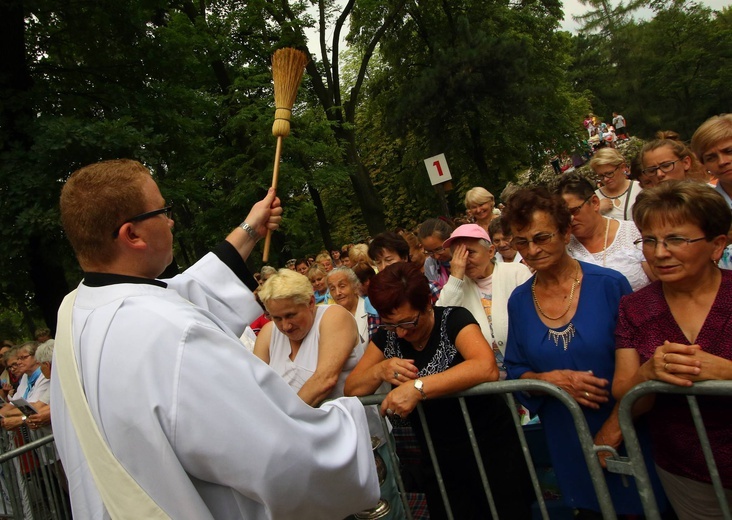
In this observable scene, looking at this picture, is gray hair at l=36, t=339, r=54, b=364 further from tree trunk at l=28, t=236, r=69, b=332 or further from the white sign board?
the white sign board

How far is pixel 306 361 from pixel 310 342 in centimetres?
12

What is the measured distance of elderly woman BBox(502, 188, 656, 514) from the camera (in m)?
2.46

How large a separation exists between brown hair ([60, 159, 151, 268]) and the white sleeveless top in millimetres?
1808

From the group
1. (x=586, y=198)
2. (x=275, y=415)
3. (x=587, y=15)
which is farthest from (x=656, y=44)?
(x=275, y=415)

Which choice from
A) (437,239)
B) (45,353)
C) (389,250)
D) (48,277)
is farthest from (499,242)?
(48,277)

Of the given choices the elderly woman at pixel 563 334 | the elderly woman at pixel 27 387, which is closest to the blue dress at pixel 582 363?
the elderly woman at pixel 563 334

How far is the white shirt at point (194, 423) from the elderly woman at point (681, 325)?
124 centimetres

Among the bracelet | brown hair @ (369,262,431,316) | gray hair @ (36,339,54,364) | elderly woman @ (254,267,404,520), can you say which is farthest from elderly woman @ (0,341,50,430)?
brown hair @ (369,262,431,316)

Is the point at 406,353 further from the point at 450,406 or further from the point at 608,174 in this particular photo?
the point at 608,174

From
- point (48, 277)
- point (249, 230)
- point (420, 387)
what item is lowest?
point (420, 387)

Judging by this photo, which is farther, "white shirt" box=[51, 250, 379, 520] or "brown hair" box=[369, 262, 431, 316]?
"brown hair" box=[369, 262, 431, 316]

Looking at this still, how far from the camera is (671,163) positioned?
3.64 m

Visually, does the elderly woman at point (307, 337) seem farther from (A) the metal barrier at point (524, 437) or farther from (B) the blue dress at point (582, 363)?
(B) the blue dress at point (582, 363)

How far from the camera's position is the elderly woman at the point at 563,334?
8.08ft
